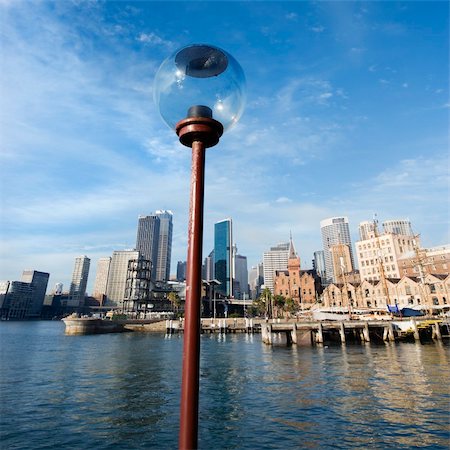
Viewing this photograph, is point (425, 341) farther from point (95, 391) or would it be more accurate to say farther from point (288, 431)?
point (95, 391)

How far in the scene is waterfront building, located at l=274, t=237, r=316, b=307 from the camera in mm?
120125

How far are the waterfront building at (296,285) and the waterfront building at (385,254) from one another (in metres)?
25.4

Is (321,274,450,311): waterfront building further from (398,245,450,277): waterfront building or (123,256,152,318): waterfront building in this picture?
(123,256,152,318): waterfront building

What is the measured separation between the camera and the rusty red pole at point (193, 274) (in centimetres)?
243

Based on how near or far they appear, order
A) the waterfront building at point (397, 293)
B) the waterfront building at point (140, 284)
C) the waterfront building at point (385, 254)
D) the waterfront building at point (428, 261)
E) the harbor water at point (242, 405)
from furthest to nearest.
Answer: the waterfront building at point (385, 254)
the waterfront building at point (140, 284)
the waterfront building at point (428, 261)
the waterfront building at point (397, 293)
the harbor water at point (242, 405)

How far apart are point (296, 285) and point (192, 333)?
126957mm

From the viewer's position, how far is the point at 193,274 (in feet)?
8.66

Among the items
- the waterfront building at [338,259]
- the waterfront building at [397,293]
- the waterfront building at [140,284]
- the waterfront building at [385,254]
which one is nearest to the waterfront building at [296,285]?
the waterfront building at [397,293]

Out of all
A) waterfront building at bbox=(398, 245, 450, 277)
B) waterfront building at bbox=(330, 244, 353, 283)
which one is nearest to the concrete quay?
waterfront building at bbox=(398, 245, 450, 277)

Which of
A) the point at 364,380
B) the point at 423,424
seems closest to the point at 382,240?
the point at 364,380

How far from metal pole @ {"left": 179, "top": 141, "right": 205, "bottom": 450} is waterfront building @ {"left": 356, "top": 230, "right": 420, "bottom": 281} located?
128 meters

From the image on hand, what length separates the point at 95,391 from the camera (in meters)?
20.7

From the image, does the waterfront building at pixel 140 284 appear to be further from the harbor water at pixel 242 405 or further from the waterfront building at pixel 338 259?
the waterfront building at pixel 338 259

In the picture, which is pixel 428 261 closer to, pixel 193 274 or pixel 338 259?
pixel 338 259
